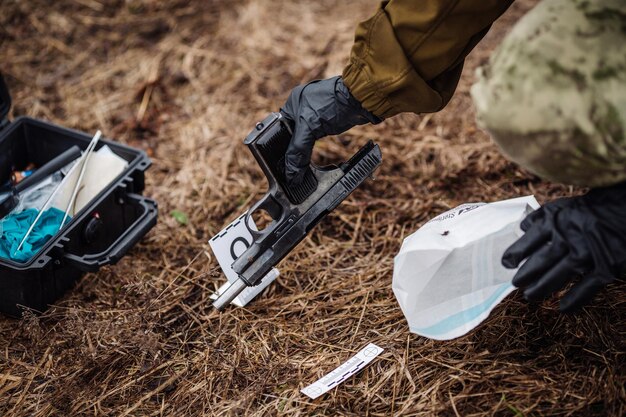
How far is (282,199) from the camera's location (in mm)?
2119

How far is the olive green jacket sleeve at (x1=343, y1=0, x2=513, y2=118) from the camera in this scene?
188 centimetres

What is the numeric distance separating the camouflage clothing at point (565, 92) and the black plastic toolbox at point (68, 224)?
1480 millimetres

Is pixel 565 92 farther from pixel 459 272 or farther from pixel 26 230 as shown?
pixel 26 230

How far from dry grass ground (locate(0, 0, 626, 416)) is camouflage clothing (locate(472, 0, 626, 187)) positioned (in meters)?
0.67

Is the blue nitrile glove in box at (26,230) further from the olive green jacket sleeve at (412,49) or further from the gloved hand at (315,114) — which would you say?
the olive green jacket sleeve at (412,49)

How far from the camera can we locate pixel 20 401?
6.81ft

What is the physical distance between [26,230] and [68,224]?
193mm

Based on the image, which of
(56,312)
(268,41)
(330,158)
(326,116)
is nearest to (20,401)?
(56,312)

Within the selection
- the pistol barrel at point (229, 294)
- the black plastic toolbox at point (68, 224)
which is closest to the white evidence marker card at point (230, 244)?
the pistol barrel at point (229, 294)

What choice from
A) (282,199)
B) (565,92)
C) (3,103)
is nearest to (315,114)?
(282,199)

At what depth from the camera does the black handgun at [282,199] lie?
2.08 metres

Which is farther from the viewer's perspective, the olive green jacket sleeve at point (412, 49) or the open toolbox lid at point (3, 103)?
the open toolbox lid at point (3, 103)

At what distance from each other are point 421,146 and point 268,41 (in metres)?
1.43

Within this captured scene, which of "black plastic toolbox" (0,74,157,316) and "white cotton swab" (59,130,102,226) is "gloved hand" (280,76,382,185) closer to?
"black plastic toolbox" (0,74,157,316)
